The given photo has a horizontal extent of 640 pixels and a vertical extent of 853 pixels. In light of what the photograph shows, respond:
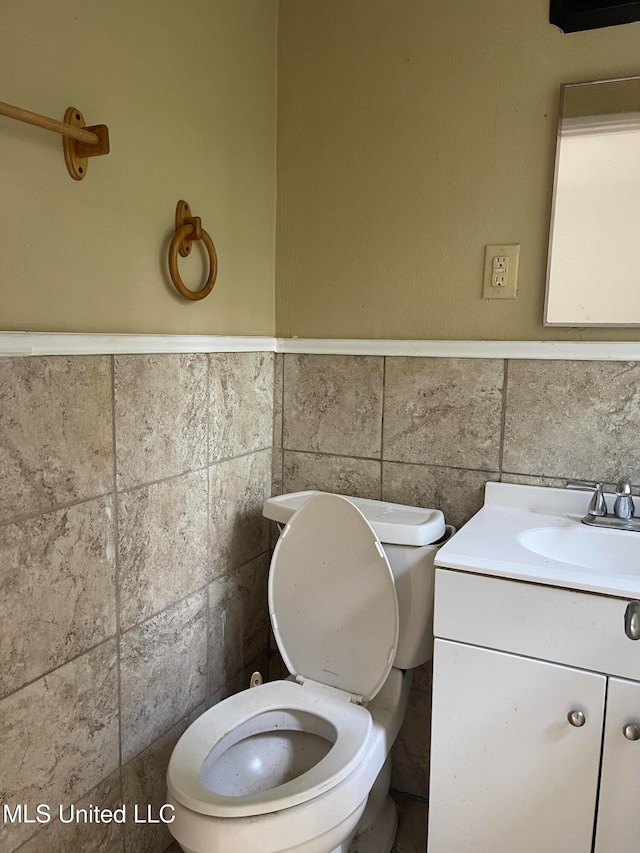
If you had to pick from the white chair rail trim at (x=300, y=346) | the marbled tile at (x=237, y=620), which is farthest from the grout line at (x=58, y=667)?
the white chair rail trim at (x=300, y=346)

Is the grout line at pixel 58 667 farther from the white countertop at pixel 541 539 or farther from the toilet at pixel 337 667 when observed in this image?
the white countertop at pixel 541 539

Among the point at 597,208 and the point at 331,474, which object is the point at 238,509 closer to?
the point at 331,474

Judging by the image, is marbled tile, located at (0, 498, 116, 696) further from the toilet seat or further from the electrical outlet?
the electrical outlet

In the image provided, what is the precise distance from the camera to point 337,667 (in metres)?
1.51

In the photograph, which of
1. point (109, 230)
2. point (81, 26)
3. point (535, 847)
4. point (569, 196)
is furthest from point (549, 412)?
point (81, 26)

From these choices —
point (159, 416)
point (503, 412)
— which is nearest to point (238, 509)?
point (159, 416)

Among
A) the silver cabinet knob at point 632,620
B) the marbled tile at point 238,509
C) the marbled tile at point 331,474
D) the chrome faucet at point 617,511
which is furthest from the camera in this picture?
the marbled tile at point 331,474

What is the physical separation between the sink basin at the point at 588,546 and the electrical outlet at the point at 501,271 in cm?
57

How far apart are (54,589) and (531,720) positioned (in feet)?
3.01

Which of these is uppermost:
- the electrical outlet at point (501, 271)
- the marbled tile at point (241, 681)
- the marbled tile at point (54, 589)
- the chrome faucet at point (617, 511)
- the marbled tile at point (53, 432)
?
the electrical outlet at point (501, 271)

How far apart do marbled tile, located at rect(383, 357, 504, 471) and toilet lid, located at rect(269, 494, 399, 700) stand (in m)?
0.33

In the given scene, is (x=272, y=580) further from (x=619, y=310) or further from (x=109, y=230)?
(x=619, y=310)

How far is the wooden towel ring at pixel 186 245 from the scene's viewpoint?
143 centimetres

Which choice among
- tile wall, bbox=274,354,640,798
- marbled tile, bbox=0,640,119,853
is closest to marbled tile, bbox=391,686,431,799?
tile wall, bbox=274,354,640,798
